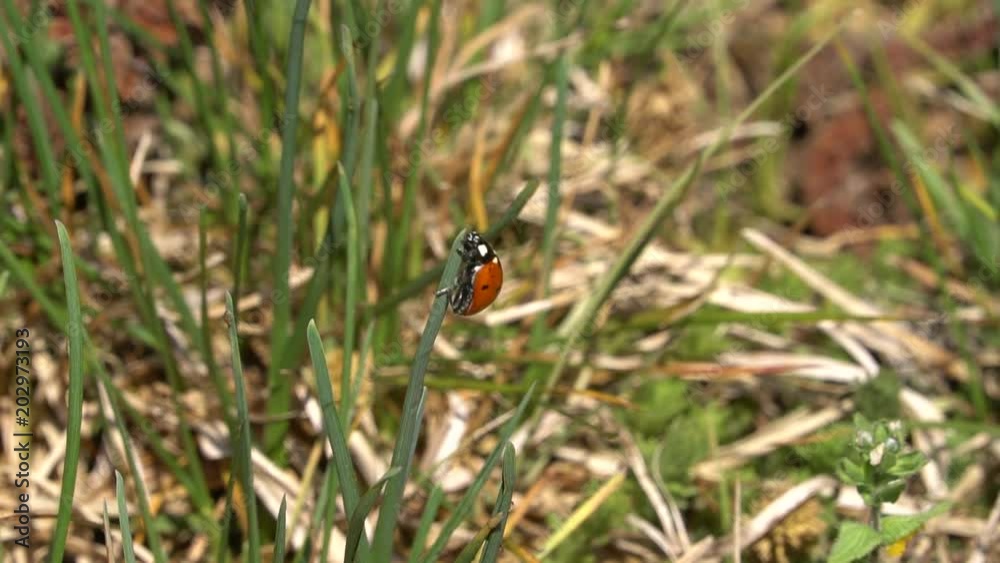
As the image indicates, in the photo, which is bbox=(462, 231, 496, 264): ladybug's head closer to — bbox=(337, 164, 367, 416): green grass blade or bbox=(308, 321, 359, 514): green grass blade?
bbox=(337, 164, 367, 416): green grass blade

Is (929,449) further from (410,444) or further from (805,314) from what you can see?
(410,444)

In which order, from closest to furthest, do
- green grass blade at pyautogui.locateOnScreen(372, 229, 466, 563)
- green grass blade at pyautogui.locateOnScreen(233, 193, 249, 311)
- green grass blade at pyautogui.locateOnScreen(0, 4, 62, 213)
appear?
green grass blade at pyautogui.locateOnScreen(372, 229, 466, 563)
green grass blade at pyautogui.locateOnScreen(233, 193, 249, 311)
green grass blade at pyautogui.locateOnScreen(0, 4, 62, 213)

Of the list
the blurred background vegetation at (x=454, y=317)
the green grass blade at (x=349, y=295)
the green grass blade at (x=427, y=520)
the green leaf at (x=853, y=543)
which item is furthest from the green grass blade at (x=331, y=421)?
the green leaf at (x=853, y=543)

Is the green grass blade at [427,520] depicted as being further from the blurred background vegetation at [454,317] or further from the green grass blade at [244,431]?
the green grass blade at [244,431]

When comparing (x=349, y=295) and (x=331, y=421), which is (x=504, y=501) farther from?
(x=349, y=295)

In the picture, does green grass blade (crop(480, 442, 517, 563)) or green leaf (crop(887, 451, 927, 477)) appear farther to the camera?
green leaf (crop(887, 451, 927, 477))

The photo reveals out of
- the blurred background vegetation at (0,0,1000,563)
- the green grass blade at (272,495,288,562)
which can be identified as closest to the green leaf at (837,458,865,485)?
the blurred background vegetation at (0,0,1000,563)

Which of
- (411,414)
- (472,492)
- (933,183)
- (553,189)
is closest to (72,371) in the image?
(411,414)

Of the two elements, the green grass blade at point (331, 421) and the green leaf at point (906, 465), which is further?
the green leaf at point (906, 465)
